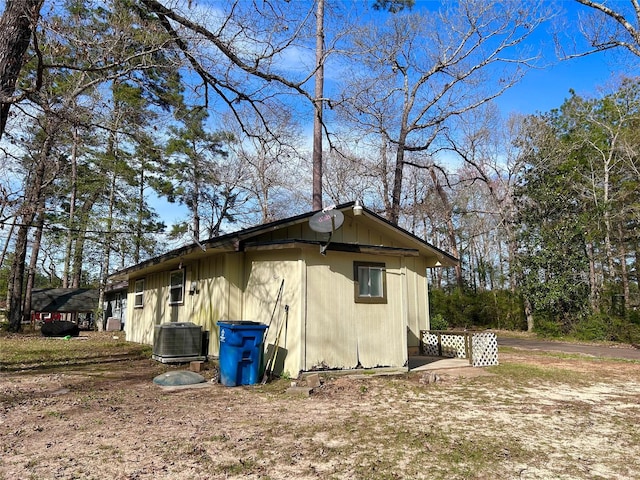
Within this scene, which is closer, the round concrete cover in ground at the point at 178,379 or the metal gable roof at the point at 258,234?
the round concrete cover in ground at the point at 178,379

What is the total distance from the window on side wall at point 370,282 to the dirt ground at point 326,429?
136 cm

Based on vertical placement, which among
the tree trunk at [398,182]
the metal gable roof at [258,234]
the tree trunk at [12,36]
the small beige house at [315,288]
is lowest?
the small beige house at [315,288]

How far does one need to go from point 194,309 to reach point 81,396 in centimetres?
399

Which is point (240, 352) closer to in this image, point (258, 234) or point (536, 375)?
point (258, 234)

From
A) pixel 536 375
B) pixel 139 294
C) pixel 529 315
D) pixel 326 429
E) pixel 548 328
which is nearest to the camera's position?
pixel 326 429

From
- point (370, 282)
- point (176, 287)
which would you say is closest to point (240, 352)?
point (370, 282)

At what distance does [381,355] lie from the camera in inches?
302

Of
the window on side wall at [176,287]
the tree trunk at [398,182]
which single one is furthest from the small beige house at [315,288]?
the tree trunk at [398,182]

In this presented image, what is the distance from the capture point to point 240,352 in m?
6.64

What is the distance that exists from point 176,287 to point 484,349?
24.7ft

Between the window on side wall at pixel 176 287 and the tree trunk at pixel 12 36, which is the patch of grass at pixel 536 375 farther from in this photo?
the tree trunk at pixel 12 36

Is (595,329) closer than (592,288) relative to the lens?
Yes

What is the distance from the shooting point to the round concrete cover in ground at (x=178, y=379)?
261 inches

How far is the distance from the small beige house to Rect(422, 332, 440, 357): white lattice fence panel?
3.06 metres
